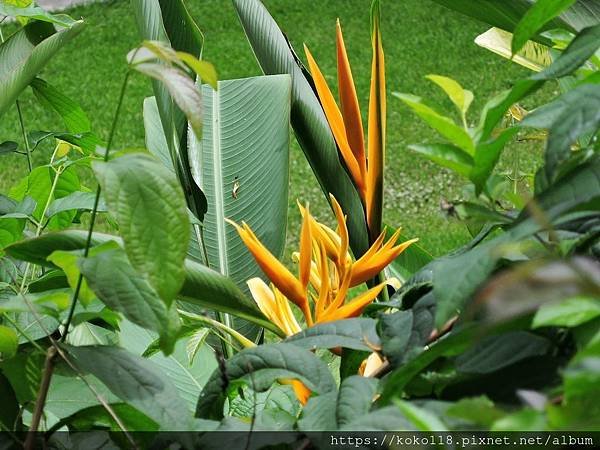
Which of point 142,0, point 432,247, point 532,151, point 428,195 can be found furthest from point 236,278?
point 532,151

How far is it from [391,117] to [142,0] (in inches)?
192

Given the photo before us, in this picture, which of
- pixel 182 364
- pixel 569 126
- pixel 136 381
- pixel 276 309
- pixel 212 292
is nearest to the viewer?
pixel 569 126

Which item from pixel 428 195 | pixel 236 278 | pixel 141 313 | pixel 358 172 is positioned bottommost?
pixel 428 195

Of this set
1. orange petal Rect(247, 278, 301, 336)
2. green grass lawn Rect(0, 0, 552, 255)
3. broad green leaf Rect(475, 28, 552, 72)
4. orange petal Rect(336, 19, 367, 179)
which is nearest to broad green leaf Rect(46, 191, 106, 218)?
orange petal Rect(247, 278, 301, 336)

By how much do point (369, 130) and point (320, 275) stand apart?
28 centimetres

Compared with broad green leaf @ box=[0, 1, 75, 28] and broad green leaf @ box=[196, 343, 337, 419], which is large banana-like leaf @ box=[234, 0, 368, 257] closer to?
broad green leaf @ box=[0, 1, 75, 28]

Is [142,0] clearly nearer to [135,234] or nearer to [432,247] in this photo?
[135,234]

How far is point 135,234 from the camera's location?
708mm

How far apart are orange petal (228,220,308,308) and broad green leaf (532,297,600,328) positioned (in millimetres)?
497

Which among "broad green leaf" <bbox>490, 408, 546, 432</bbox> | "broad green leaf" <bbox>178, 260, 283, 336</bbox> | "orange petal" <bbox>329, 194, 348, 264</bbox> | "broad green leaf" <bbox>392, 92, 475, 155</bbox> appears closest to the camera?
"broad green leaf" <bbox>490, 408, 546, 432</bbox>

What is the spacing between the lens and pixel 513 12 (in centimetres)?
134

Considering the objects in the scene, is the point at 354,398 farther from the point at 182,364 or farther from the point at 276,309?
the point at 182,364

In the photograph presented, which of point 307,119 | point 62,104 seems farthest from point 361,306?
point 62,104

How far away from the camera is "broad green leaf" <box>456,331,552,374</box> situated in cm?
68
